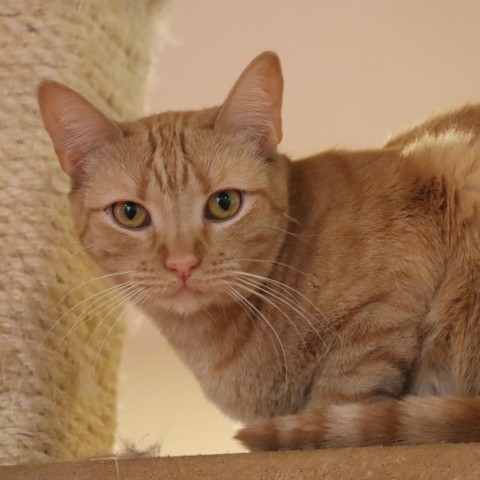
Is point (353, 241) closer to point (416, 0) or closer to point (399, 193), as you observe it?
point (399, 193)

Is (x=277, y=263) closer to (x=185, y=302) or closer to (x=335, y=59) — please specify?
(x=185, y=302)

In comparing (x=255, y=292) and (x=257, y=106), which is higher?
(x=257, y=106)

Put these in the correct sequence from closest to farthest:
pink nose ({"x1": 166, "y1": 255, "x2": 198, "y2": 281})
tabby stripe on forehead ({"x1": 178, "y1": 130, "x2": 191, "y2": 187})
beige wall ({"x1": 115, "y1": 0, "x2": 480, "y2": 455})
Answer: pink nose ({"x1": 166, "y1": 255, "x2": 198, "y2": 281})
tabby stripe on forehead ({"x1": 178, "y1": 130, "x2": 191, "y2": 187})
beige wall ({"x1": 115, "y1": 0, "x2": 480, "y2": 455})

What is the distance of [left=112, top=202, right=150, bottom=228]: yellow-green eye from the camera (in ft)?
4.83

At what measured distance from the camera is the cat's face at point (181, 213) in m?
1.40

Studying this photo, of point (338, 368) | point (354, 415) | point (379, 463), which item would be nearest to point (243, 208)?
point (338, 368)

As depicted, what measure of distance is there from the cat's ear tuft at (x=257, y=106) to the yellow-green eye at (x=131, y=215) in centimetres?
22

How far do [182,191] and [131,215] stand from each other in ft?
0.36

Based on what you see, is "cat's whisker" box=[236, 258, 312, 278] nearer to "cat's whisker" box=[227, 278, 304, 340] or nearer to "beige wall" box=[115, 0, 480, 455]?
"cat's whisker" box=[227, 278, 304, 340]

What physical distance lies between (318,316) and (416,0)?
1.26m

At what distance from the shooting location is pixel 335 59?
248 cm

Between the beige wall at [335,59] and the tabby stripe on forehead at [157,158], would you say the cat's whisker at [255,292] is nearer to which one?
the tabby stripe on forehead at [157,158]

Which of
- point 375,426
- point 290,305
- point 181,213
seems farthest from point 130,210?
point 375,426

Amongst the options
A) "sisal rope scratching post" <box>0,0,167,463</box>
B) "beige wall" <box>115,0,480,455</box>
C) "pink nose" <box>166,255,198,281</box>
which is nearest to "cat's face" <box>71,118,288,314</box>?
"pink nose" <box>166,255,198,281</box>
